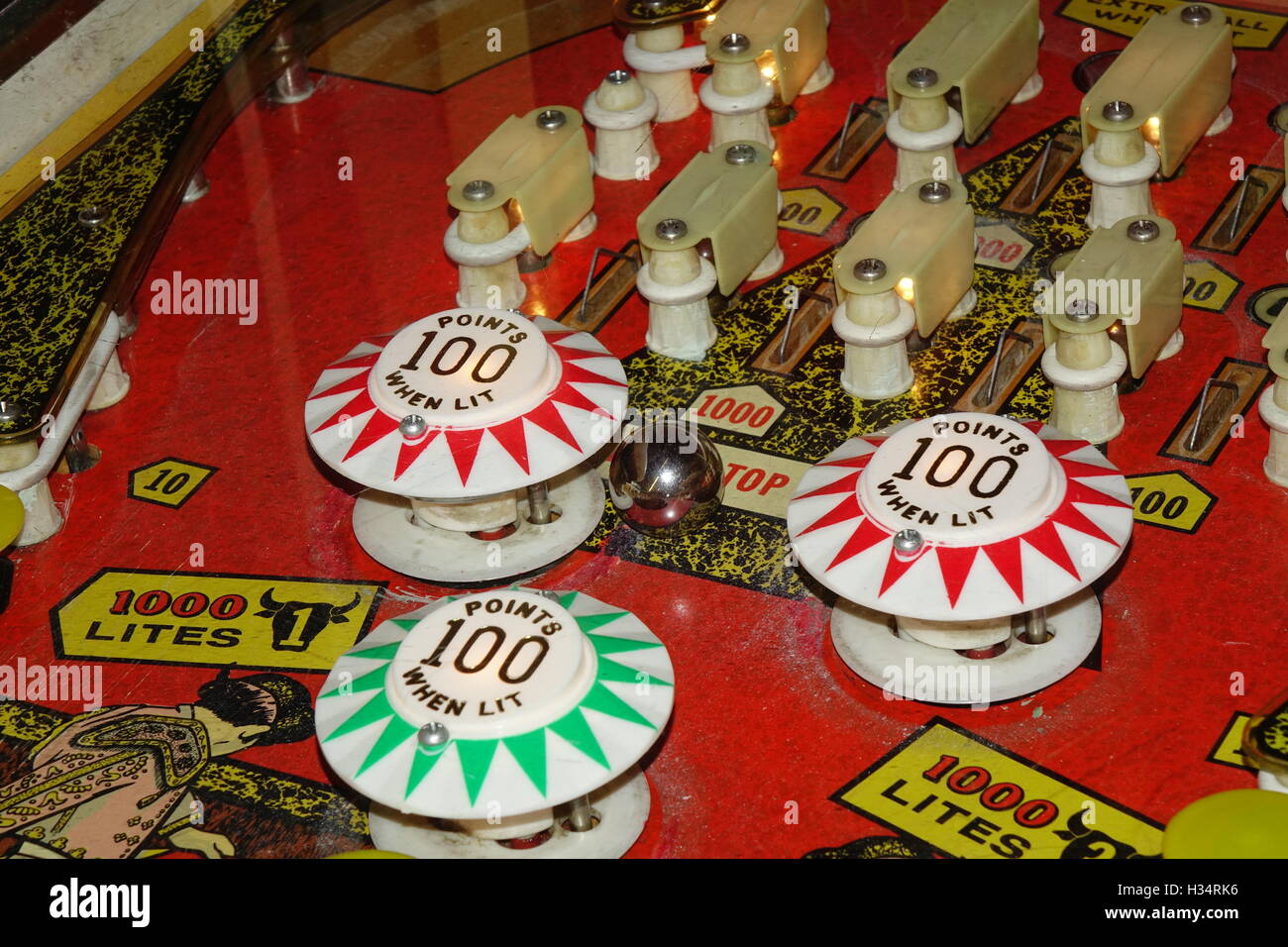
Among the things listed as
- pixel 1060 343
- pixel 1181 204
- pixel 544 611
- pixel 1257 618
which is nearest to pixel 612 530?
pixel 544 611

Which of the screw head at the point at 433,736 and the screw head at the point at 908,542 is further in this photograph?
the screw head at the point at 908,542

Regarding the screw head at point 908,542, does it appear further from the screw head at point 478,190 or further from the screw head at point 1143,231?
the screw head at point 478,190

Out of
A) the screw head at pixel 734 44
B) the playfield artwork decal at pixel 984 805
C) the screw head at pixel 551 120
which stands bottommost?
the playfield artwork decal at pixel 984 805

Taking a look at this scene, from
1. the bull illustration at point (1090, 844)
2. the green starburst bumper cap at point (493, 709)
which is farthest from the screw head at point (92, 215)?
the bull illustration at point (1090, 844)

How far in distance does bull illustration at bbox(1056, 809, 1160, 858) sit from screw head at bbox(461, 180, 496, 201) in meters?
2.99

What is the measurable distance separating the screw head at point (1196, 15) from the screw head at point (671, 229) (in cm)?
219

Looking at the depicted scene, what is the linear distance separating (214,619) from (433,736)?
1469mm

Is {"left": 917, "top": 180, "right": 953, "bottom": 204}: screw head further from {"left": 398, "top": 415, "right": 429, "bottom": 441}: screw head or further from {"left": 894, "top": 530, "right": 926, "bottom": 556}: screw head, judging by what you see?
{"left": 398, "top": 415, "right": 429, "bottom": 441}: screw head

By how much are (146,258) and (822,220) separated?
2.48m

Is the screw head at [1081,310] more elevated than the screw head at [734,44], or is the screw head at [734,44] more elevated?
the screw head at [734,44]

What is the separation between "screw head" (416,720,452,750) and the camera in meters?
5.06

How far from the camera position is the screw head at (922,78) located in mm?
7328

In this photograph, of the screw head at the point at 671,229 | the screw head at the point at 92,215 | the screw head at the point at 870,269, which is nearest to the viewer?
the screw head at the point at 870,269

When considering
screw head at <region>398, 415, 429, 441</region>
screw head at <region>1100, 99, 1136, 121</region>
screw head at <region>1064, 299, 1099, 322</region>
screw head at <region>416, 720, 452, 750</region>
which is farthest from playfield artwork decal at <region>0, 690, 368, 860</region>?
screw head at <region>1100, 99, 1136, 121</region>
